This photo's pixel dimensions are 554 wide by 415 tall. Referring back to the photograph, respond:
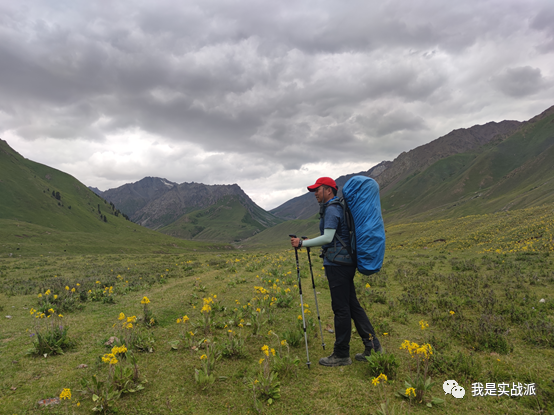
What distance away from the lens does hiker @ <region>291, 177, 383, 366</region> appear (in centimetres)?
595

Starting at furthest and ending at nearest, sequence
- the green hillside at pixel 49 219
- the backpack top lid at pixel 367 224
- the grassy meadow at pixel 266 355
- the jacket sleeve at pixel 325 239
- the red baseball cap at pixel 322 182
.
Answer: the green hillside at pixel 49 219, the red baseball cap at pixel 322 182, the jacket sleeve at pixel 325 239, the backpack top lid at pixel 367 224, the grassy meadow at pixel 266 355

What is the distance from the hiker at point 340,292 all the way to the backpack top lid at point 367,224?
289 mm

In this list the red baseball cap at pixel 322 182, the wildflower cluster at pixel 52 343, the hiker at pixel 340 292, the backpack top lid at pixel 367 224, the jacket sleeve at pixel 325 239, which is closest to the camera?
the backpack top lid at pixel 367 224

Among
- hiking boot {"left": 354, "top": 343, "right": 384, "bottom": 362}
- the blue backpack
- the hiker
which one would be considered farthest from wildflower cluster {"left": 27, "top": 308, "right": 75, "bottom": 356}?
the blue backpack

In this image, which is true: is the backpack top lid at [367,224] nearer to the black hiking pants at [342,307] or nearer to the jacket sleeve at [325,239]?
the black hiking pants at [342,307]

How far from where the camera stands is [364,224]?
5852 millimetres

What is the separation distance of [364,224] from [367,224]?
65 millimetres

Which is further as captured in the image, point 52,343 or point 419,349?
point 52,343

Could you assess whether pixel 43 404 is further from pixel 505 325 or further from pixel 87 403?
pixel 505 325

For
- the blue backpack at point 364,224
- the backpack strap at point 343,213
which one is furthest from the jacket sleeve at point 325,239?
the blue backpack at point 364,224

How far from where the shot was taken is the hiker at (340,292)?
19.5 ft

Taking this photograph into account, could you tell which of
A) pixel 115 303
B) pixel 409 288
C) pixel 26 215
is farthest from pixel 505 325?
pixel 26 215

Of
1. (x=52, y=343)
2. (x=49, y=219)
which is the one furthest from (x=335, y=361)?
(x=49, y=219)

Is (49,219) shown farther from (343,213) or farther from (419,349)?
(419,349)
